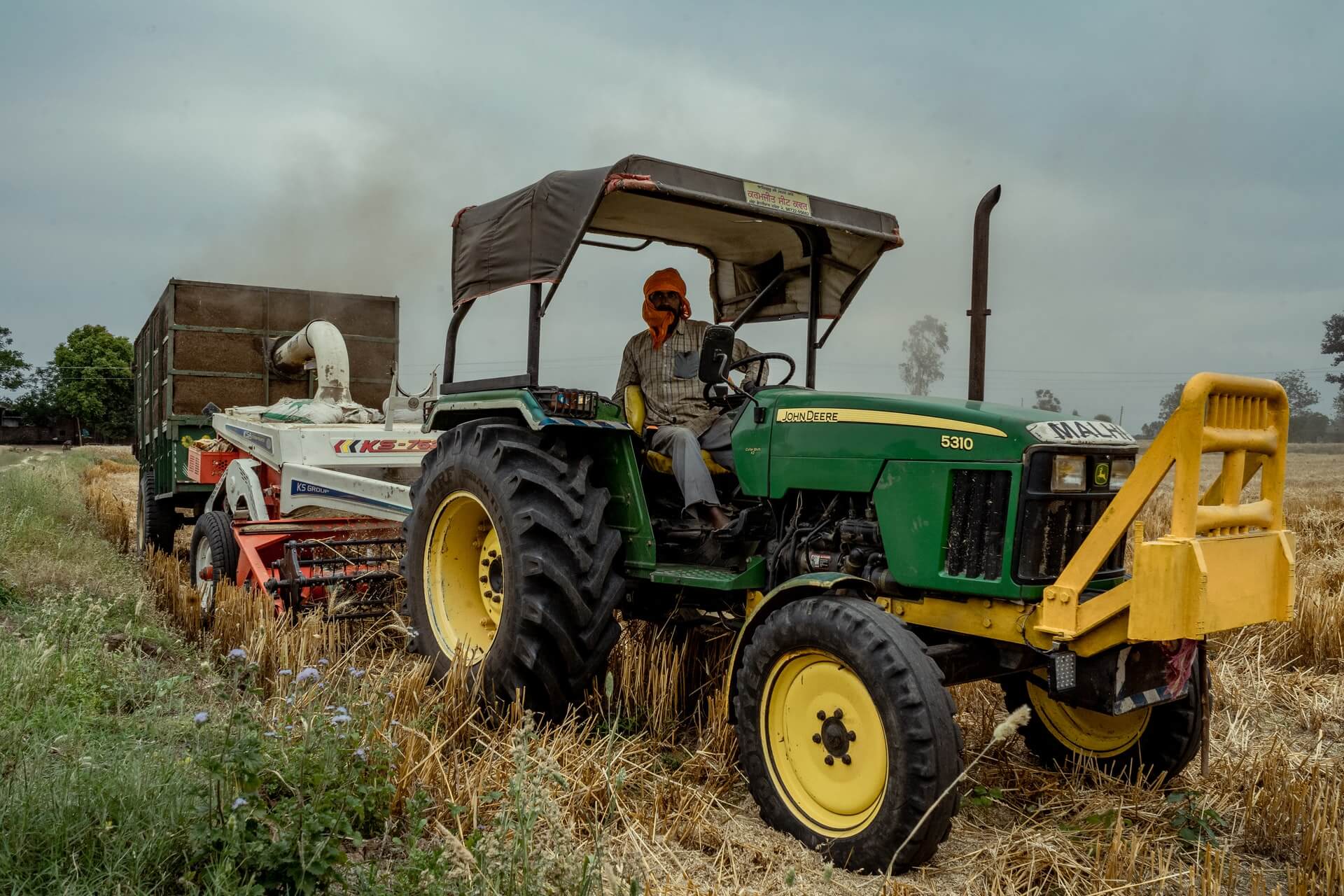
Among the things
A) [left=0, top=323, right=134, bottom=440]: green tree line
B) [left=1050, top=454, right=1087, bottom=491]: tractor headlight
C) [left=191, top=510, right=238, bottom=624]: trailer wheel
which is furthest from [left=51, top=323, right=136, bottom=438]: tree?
[left=1050, top=454, right=1087, bottom=491]: tractor headlight

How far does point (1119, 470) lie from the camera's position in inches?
139

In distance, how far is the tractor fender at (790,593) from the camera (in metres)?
3.42

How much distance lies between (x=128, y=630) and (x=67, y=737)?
215cm

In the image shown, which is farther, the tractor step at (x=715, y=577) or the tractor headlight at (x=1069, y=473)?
the tractor step at (x=715, y=577)

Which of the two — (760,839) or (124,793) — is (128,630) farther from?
(760,839)

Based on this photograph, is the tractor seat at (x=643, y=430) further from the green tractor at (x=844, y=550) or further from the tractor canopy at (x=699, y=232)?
the tractor canopy at (x=699, y=232)

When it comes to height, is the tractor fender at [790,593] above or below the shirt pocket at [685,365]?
below

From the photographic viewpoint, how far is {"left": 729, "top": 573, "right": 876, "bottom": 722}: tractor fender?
3.42 metres

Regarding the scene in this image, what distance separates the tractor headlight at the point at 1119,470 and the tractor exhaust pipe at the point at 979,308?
0.88 metres

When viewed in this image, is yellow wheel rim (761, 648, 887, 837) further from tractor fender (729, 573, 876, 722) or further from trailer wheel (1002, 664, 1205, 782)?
trailer wheel (1002, 664, 1205, 782)

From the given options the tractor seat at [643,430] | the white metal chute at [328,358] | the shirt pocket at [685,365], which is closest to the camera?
the tractor seat at [643,430]

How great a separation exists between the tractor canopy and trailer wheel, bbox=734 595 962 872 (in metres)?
1.73

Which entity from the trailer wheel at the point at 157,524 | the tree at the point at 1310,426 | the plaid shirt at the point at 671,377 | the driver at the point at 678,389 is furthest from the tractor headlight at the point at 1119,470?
the tree at the point at 1310,426

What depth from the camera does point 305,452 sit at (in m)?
6.96
